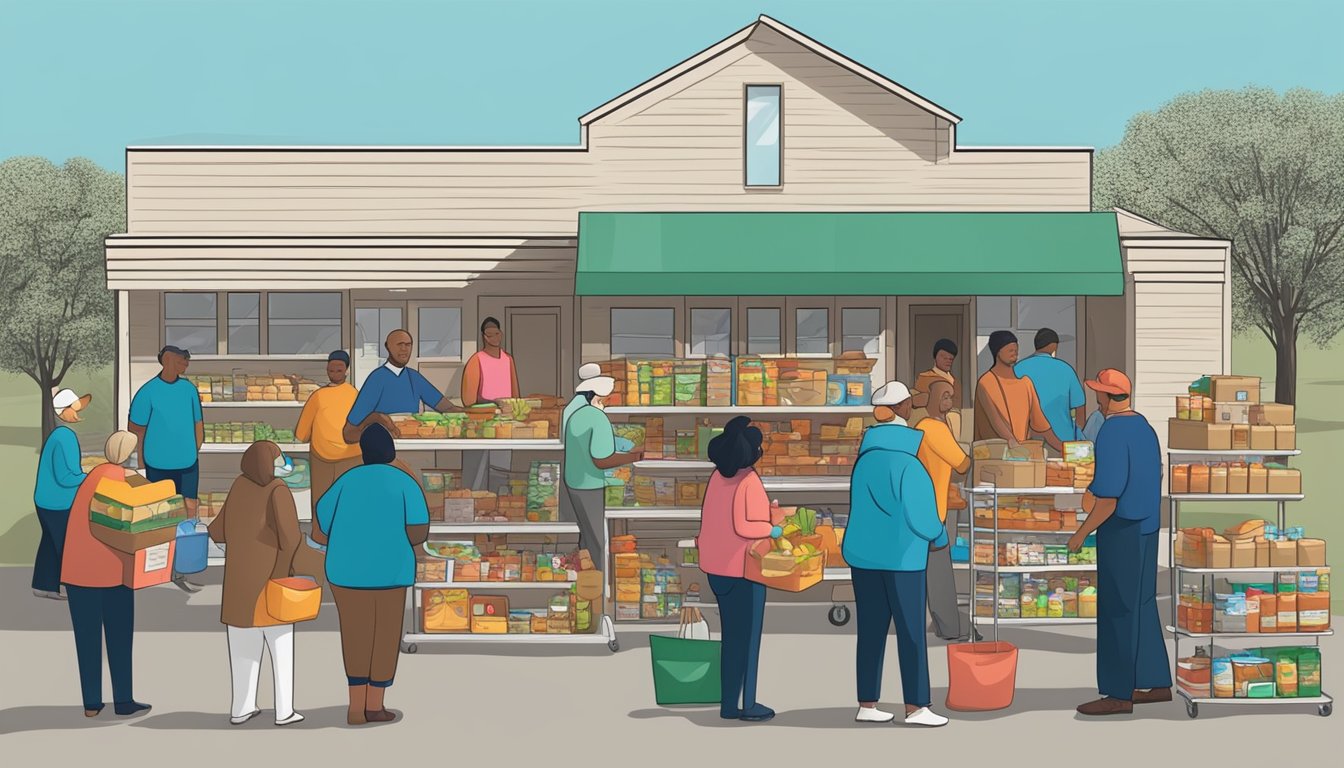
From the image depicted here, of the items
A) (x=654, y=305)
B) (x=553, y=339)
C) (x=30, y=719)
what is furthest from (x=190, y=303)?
(x=30, y=719)

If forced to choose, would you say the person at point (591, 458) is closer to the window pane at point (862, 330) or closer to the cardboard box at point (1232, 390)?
the cardboard box at point (1232, 390)

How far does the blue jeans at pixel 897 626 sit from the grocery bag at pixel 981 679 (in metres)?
0.61

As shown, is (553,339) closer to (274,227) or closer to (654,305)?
(654,305)

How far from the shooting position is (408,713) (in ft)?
36.8

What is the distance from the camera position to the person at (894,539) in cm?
1045

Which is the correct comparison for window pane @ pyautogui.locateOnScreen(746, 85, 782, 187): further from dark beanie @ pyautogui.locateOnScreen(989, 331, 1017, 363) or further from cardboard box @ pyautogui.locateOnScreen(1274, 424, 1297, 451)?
cardboard box @ pyautogui.locateOnScreen(1274, 424, 1297, 451)

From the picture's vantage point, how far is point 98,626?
10.9m

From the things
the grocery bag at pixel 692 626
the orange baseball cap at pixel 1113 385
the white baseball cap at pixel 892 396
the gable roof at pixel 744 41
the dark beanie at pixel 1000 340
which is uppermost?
the gable roof at pixel 744 41

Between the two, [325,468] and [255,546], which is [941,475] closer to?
[255,546]

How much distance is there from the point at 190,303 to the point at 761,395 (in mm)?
8163

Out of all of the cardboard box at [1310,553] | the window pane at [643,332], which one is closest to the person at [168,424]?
the window pane at [643,332]

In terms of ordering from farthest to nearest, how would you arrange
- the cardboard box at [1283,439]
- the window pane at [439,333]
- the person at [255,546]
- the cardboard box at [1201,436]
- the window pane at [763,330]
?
1. the window pane at [439,333]
2. the window pane at [763,330]
3. the cardboard box at [1283,439]
4. the cardboard box at [1201,436]
5. the person at [255,546]

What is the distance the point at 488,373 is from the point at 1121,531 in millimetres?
7358

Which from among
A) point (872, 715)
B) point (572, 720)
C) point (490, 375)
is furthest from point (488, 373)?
point (872, 715)
